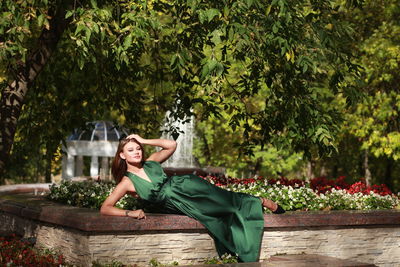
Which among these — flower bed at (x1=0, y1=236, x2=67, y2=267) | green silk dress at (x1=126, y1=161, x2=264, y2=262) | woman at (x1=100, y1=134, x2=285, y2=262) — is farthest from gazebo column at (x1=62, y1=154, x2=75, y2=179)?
green silk dress at (x1=126, y1=161, x2=264, y2=262)

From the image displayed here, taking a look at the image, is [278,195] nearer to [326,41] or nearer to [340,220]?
[340,220]

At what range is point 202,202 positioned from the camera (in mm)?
8375

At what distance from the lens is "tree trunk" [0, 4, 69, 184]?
35.0ft

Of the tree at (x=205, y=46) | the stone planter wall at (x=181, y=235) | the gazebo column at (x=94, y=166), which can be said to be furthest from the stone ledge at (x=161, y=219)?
the gazebo column at (x=94, y=166)

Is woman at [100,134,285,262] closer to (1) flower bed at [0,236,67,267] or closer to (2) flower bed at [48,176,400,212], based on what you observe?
(2) flower bed at [48,176,400,212]

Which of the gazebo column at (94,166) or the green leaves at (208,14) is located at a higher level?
the green leaves at (208,14)

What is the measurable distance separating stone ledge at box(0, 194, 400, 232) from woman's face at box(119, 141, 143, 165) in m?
0.69

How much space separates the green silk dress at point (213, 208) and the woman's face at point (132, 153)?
0.18 m

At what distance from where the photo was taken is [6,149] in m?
10.6

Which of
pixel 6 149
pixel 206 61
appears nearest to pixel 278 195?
pixel 206 61

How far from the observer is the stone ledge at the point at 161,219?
306 inches

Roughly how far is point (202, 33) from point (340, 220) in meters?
3.23

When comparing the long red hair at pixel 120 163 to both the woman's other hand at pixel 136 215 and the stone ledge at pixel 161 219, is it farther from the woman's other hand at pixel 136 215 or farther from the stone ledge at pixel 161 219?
the woman's other hand at pixel 136 215

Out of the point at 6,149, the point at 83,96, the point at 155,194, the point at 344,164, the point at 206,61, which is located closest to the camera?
the point at 206,61
